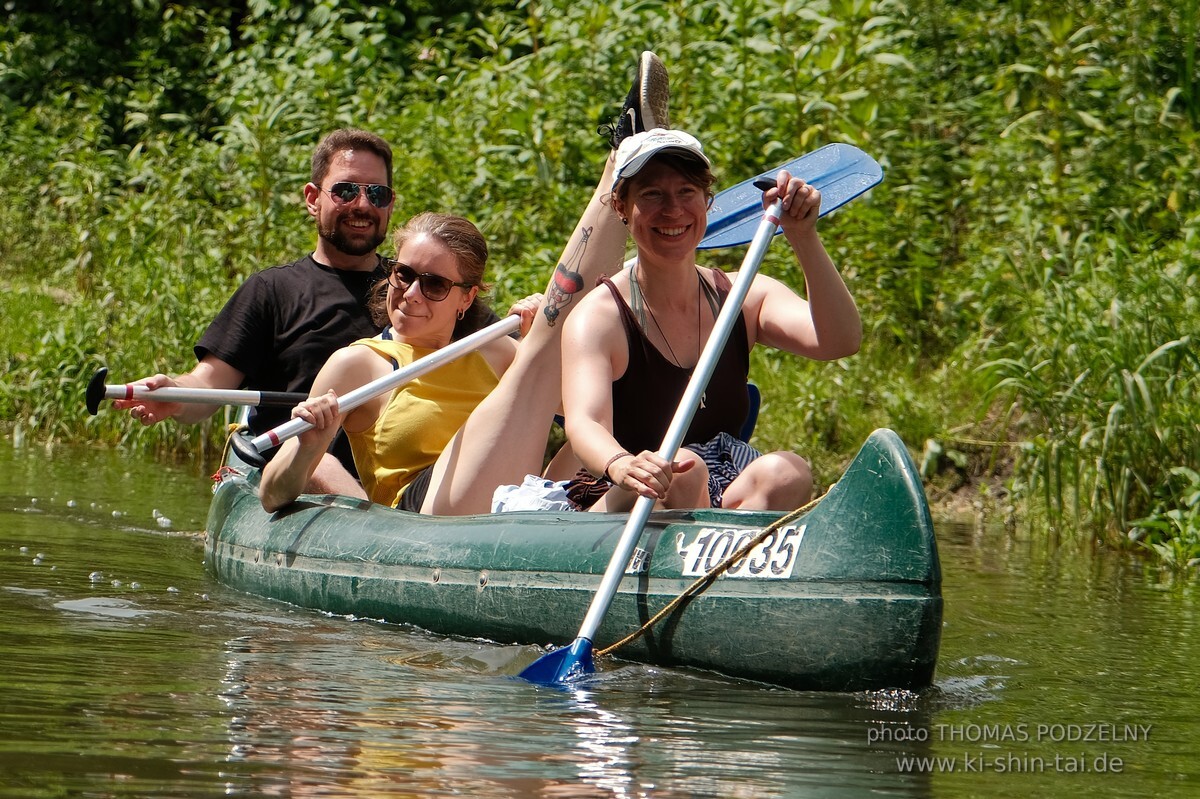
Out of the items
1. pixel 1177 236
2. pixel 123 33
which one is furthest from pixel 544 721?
pixel 123 33

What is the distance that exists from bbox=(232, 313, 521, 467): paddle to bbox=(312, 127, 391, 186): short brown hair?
1.17m

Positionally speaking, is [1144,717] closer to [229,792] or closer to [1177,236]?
[229,792]

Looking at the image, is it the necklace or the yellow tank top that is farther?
the yellow tank top

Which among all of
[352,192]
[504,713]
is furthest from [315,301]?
[504,713]

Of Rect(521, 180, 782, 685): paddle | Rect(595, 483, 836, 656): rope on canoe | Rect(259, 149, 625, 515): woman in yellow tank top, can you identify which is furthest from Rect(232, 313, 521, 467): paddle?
Rect(595, 483, 836, 656): rope on canoe

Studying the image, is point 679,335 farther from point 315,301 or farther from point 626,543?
point 315,301

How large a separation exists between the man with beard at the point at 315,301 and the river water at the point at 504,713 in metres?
0.76

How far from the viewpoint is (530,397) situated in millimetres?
4105

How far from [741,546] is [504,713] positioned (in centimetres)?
67

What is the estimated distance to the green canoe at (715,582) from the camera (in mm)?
3250

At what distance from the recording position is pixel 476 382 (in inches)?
184

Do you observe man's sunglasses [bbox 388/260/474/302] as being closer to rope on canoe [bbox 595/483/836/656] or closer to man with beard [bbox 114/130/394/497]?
man with beard [bbox 114/130/394/497]

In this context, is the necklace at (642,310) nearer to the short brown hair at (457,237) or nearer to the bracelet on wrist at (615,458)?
the bracelet on wrist at (615,458)

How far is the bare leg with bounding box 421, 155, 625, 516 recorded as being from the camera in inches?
162
